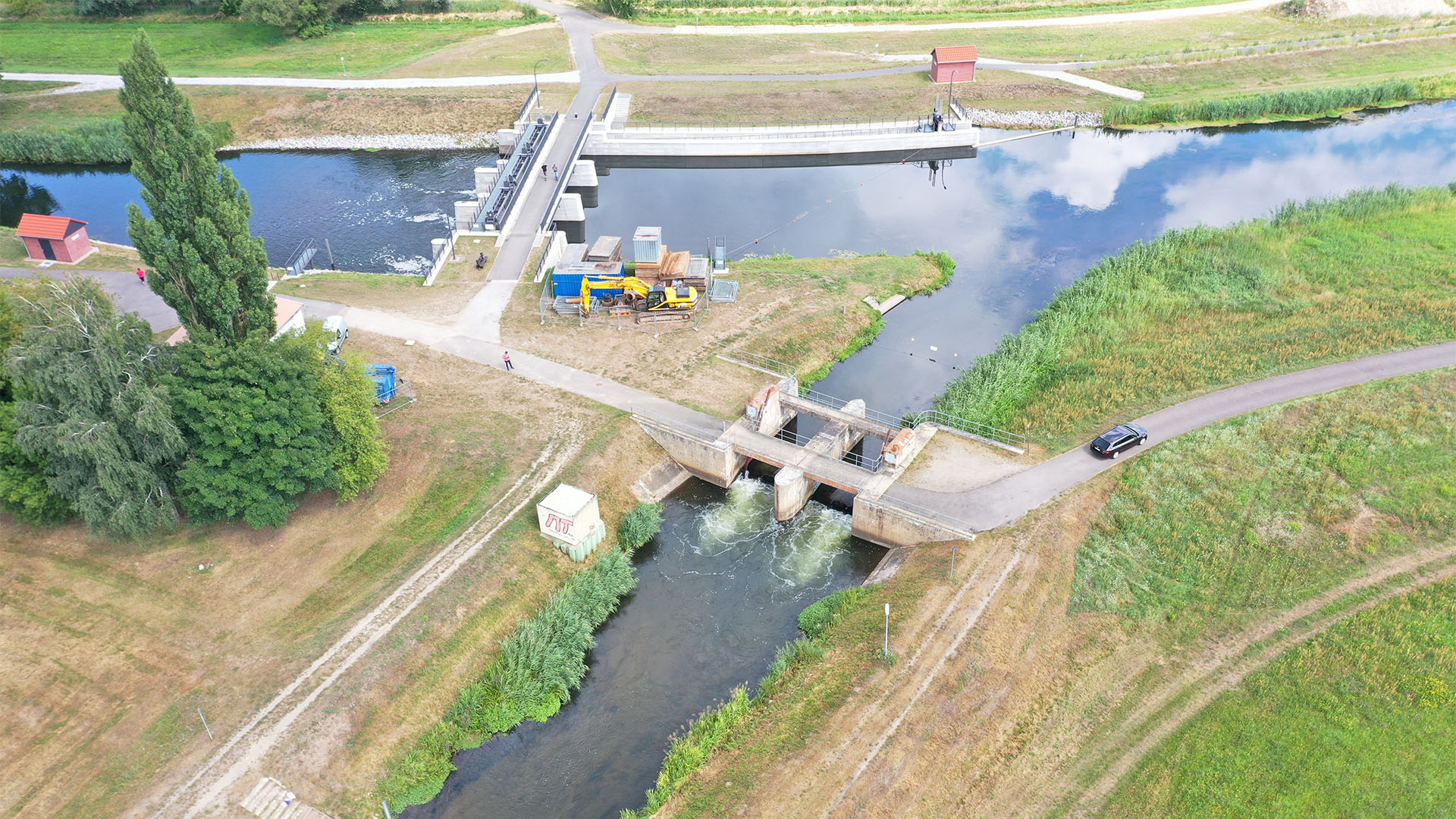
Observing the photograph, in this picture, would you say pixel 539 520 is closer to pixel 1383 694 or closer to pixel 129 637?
pixel 129 637

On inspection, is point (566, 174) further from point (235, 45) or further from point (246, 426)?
point (235, 45)

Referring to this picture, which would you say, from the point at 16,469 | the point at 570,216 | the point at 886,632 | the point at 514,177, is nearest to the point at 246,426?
the point at 16,469

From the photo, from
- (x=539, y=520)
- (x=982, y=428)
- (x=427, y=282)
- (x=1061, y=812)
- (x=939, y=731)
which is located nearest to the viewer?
(x=1061, y=812)

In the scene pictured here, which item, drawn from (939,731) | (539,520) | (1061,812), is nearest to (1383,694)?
(1061,812)

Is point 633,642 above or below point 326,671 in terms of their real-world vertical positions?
below

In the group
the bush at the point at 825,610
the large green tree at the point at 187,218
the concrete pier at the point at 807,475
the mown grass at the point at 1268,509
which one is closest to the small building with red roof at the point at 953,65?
the mown grass at the point at 1268,509

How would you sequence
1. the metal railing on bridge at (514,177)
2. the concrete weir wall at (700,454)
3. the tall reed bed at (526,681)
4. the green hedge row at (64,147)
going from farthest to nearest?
the green hedge row at (64,147), the metal railing on bridge at (514,177), the concrete weir wall at (700,454), the tall reed bed at (526,681)

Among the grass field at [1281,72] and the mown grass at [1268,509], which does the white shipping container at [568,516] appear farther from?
the grass field at [1281,72]
